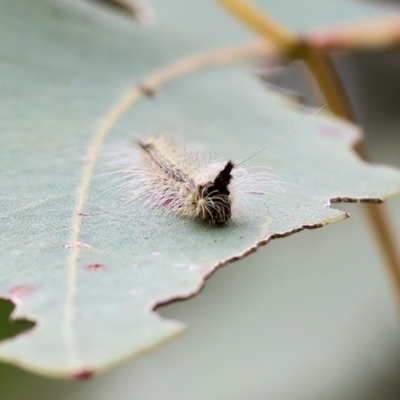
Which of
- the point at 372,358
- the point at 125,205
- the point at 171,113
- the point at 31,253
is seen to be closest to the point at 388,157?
the point at 372,358

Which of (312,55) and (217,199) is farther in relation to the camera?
(312,55)

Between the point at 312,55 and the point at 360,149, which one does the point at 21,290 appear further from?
the point at 312,55

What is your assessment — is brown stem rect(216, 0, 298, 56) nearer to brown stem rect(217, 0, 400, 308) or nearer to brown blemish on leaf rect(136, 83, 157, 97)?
brown stem rect(217, 0, 400, 308)

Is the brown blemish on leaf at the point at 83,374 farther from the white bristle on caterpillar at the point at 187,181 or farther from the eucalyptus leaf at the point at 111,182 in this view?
the white bristle on caterpillar at the point at 187,181

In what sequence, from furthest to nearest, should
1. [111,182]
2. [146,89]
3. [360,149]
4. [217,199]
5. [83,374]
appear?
[360,149] < [146,89] < [111,182] < [217,199] < [83,374]

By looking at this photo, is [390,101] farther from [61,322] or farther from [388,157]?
[61,322]

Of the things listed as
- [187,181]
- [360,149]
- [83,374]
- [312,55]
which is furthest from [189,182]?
[312,55]

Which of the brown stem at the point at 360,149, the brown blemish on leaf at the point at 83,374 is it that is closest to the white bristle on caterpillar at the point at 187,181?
the brown blemish on leaf at the point at 83,374

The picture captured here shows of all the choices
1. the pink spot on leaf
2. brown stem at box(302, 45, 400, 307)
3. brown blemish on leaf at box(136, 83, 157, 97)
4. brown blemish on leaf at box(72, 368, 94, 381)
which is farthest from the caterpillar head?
brown stem at box(302, 45, 400, 307)
